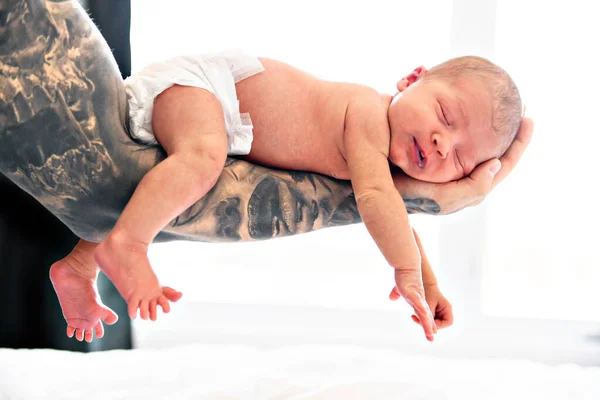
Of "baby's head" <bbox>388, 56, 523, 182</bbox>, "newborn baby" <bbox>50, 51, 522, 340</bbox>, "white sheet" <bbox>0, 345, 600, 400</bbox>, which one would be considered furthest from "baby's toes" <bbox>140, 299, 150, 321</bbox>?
"white sheet" <bbox>0, 345, 600, 400</bbox>

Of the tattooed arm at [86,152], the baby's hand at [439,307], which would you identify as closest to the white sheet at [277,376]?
the baby's hand at [439,307]

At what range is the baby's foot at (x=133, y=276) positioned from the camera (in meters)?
0.80

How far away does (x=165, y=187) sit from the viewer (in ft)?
2.79

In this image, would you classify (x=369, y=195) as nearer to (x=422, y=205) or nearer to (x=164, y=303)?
(x=422, y=205)

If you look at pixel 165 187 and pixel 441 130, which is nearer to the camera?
pixel 165 187

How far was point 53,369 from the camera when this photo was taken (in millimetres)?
1603

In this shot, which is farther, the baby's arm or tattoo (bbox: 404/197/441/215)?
tattoo (bbox: 404/197/441/215)

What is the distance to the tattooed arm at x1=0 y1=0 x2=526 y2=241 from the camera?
83 cm

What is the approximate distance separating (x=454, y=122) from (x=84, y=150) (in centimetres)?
58

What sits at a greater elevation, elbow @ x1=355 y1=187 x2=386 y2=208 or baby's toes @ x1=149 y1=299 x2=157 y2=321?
elbow @ x1=355 y1=187 x2=386 y2=208

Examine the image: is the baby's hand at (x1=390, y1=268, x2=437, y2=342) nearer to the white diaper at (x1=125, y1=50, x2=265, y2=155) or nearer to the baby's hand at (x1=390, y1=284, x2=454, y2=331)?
the baby's hand at (x1=390, y1=284, x2=454, y2=331)

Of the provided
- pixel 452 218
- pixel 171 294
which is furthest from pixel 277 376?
pixel 452 218

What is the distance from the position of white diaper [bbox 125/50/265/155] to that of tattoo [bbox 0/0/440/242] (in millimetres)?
23

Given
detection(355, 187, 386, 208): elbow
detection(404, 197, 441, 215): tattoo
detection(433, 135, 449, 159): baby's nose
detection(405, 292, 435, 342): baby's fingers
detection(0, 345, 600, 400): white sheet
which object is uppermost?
detection(433, 135, 449, 159): baby's nose
